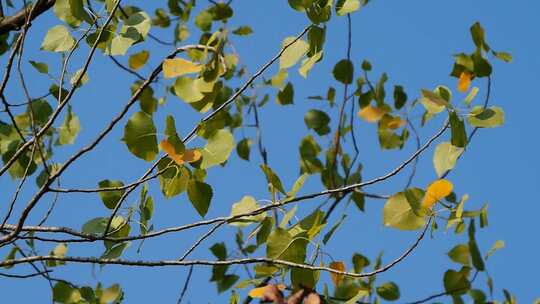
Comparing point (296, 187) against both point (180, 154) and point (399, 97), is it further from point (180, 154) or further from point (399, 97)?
Result: point (399, 97)

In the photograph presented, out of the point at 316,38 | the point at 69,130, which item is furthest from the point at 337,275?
the point at 69,130

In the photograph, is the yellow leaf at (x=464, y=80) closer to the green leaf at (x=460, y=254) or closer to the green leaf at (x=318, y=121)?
the green leaf at (x=460, y=254)

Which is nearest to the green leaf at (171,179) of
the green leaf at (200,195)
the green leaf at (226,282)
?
the green leaf at (200,195)

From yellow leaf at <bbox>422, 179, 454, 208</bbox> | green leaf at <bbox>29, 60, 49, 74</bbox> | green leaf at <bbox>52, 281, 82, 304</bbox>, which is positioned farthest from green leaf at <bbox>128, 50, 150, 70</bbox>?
yellow leaf at <bbox>422, 179, 454, 208</bbox>

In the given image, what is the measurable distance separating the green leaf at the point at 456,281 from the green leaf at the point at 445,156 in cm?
25

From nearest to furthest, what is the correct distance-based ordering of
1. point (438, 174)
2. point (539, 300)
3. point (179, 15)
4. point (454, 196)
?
point (438, 174), point (454, 196), point (539, 300), point (179, 15)

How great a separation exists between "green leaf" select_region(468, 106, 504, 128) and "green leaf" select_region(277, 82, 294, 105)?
130 centimetres

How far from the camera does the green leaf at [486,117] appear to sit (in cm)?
125

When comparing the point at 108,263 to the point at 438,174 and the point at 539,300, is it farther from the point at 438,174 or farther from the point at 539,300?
the point at 539,300

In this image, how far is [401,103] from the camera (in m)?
2.09

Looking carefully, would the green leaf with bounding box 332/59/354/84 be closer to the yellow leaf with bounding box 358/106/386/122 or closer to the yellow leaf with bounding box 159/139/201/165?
the yellow leaf with bounding box 358/106/386/122

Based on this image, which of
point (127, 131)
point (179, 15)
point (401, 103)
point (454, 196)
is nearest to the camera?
point (127, 131)

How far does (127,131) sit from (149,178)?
7 cm

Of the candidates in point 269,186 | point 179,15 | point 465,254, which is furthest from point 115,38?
point 179,15
